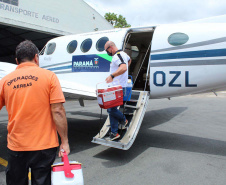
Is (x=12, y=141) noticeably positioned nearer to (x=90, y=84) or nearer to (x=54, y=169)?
(x=54, y=169)

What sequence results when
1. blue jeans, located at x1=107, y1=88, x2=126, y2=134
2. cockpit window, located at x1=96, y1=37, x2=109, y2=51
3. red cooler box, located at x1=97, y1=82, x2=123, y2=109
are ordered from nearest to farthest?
1. red cooler box, located at x1=97, y1=82, x2=123, y2=109
2. blue jeans, located at x1=107, y1=88, x2=126, y2=134
3. cockpit window, located at x1=96, y1=37, x2=109, y2=51

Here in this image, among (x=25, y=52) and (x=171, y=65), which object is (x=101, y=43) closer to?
(x=171, y=65)

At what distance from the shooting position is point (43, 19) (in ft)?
55.0

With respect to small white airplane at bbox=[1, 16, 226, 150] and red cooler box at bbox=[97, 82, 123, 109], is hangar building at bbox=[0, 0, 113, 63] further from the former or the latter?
red cooler box at bbox=[97, 82, 123, 109]

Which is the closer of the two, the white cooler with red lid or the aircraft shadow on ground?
the white cooler with red lid

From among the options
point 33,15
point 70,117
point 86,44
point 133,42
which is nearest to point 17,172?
point 86,44

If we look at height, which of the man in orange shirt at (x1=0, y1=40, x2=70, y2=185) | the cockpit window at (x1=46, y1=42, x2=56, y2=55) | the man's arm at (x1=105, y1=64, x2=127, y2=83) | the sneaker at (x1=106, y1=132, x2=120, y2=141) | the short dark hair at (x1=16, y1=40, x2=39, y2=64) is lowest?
the sneaker at (x1=106, y1=132, x2=120, y2=141)

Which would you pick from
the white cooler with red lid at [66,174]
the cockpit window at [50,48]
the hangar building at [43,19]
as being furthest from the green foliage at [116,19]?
the white cooler with red lid at [66,174]

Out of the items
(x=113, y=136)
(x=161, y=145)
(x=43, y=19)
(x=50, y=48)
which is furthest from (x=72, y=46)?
(x=43, y=19)

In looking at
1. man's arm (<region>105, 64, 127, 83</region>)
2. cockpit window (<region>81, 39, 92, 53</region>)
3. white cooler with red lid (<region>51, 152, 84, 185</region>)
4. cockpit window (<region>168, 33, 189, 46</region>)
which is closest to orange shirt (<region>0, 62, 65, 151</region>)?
white cooler with red lid (<region>51, 152, 84, 185</region>)

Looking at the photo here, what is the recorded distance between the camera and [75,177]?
2.00 m

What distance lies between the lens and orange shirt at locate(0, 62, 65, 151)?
2045mm

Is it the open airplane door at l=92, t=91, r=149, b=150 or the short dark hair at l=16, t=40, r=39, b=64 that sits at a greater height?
the short dark hair at l=16, t=40, r=39, b=64

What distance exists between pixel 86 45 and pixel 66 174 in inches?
213
